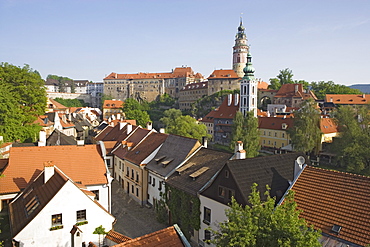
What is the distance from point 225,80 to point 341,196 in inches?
4188

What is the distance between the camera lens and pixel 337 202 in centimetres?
1433

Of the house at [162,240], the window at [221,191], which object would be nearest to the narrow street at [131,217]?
the window at [221,191]

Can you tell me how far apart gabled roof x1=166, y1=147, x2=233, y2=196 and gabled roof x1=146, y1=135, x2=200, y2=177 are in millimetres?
804

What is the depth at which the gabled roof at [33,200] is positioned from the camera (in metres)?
14.0

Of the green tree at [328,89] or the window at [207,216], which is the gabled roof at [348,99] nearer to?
the green tree at [328,89]

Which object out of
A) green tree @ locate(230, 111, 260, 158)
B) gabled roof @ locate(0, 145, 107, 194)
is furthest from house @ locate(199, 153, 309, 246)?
green tree @ locate(230, 111, 260, 158)

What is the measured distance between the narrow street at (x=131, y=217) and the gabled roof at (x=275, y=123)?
141ft

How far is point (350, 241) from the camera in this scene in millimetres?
12469

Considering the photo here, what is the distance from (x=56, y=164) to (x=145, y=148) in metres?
11.4

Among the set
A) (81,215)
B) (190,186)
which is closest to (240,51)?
(190,186)

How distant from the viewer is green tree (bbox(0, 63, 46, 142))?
3175 centimetres

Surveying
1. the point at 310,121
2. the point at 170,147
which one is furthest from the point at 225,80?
the point at 170,147

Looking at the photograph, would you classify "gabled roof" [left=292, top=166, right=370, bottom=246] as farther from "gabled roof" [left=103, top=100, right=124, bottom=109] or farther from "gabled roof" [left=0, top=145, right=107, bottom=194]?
"gabled roof" [left=103, top=100, right=124, bottom=109]

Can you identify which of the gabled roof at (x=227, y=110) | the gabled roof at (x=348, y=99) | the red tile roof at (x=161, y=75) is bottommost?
the gabled roof at (x=227, y=110)
